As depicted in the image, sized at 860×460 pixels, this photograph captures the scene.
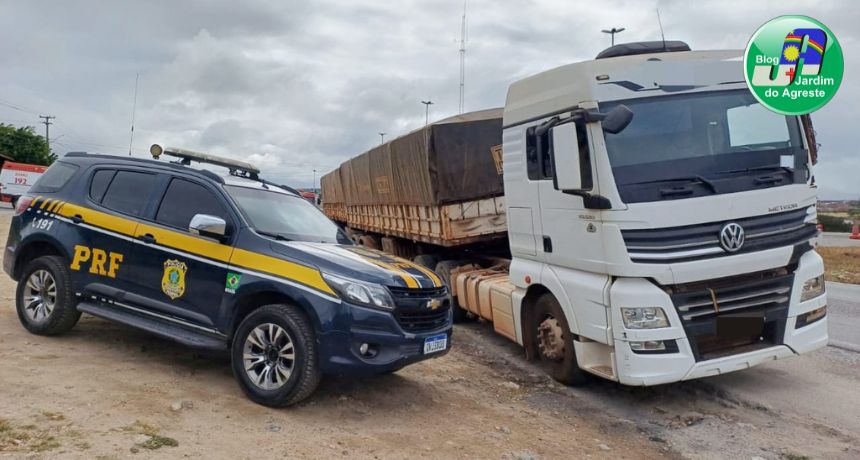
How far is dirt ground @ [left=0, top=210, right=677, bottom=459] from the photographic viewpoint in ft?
12.7

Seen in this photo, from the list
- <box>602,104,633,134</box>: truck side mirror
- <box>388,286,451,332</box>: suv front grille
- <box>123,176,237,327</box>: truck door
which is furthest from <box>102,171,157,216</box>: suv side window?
<box>602,104,633,134</box>: truck side mirror

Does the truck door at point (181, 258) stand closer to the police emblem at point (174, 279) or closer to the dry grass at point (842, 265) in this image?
the police emblem at point (174, 279)

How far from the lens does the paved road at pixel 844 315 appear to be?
7442mm

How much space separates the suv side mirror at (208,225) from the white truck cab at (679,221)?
2.87 m

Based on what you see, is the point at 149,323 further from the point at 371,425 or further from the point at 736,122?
the point at 736,122

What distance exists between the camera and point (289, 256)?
484 cm

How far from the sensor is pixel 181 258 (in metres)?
5.25

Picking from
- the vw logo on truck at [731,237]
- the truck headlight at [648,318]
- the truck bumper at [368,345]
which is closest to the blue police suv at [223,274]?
the truck bumper at [368,345]

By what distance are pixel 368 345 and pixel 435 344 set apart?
Result: 65 centimetres

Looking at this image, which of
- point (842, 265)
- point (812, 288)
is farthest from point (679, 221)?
point (842, 265)

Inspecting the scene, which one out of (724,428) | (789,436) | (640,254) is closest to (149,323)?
(640,254)

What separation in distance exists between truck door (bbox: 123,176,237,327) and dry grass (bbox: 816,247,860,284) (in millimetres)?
14001

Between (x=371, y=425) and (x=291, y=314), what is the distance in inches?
40.3

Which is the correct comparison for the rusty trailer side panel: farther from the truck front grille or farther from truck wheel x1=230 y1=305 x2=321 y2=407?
truck wheel x1=230 y1=305 x2=321 y2=407
